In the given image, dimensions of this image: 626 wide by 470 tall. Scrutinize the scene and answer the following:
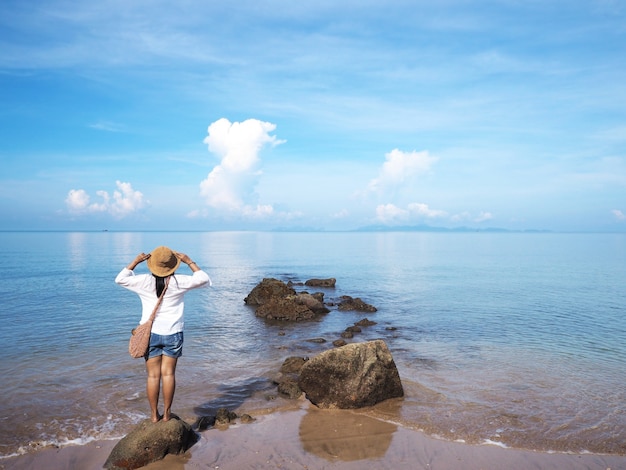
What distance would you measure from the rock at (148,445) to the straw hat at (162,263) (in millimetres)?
2772

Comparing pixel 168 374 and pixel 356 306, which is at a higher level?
pixel 168 374

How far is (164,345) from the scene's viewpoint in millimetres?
7926

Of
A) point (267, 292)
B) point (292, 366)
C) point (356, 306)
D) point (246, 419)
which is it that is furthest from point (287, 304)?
point (246, 419)

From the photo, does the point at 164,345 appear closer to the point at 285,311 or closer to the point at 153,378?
the point at 153,378

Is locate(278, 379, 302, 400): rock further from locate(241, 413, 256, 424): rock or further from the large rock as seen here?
locate(241, 413, 256, 424): rock

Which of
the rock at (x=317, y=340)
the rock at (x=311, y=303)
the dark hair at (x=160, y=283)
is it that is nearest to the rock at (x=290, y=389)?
the dark hair at (x=160, y=283)

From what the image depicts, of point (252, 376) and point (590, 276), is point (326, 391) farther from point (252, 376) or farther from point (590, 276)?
point (590, 276)

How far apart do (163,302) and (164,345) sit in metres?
0.77

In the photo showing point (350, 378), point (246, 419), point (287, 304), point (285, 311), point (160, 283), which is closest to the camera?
point (160, 283)

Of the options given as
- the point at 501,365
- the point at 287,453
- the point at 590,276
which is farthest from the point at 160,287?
the point at 590,276

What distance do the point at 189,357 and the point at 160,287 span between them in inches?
341

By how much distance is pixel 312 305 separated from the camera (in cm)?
2506

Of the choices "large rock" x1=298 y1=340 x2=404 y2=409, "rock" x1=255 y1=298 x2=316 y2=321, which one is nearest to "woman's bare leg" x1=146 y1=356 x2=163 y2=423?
"large rock" x1=298 y1=340 x2=404 y2=409

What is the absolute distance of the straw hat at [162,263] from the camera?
771cm
